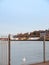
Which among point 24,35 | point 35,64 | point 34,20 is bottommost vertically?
point 35,64

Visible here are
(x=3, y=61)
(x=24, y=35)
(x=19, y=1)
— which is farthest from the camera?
(x=19, y=1)

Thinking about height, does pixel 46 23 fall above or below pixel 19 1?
below

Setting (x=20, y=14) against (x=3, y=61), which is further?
(x=20, y=14)

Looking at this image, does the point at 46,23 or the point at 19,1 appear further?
the point at 46,23

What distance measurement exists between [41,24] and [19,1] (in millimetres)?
5149

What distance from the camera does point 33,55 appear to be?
9.55 m

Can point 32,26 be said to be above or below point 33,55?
above

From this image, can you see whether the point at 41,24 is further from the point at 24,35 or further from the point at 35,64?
the point at 35,64

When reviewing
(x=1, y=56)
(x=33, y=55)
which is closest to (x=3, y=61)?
(x=1, y=56)

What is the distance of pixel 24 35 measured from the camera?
8.45m

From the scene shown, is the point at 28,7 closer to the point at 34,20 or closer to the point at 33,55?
the point at 34,20

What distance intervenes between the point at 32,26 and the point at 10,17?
323 cm

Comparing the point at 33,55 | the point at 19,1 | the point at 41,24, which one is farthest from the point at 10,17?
the point at 33,55

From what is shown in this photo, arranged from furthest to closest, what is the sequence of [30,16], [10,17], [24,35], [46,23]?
[30,16] → [46,23] → [10,17] → [24,35]
